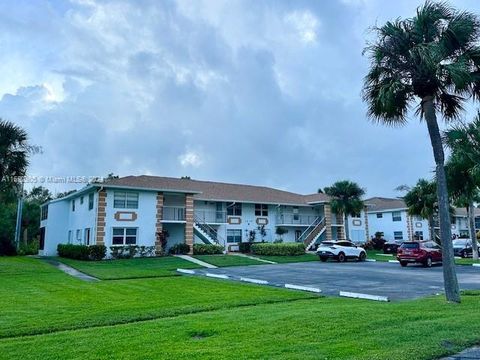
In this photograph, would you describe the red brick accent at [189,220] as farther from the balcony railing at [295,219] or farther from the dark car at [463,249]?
the dark car at [463,249]

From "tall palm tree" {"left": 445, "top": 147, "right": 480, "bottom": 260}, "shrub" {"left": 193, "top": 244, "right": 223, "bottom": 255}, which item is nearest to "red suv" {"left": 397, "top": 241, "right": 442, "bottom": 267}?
"tall palm tree" {"left": 445, "top": 147, "right": 480, "bottom": 260}

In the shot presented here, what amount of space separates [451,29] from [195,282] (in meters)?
12.7

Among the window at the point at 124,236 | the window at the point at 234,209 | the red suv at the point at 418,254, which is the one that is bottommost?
the red suv at the point at 418,254

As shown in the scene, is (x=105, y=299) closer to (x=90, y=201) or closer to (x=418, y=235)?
(x=90, y=201)

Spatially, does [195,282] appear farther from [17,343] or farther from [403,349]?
[403,349]

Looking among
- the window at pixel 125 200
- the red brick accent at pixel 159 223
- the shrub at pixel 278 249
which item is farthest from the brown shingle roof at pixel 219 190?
the shrub at pixel 278 249

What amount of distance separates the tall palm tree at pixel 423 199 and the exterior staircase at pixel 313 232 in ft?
30.9

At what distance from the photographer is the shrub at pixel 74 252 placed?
96.3 ft

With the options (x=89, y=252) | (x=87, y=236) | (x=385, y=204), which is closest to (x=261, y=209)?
(x=87, y=236)

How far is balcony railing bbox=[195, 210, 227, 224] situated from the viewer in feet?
123

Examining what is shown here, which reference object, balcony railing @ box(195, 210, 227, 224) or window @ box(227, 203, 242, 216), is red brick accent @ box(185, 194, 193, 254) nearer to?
balcony railing @ box(195, 210, 227, 224)

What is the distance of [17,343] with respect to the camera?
7199 millimetres

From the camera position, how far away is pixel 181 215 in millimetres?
34781

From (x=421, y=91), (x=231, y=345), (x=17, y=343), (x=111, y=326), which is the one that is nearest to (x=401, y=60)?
(x=421, y=91)
